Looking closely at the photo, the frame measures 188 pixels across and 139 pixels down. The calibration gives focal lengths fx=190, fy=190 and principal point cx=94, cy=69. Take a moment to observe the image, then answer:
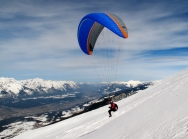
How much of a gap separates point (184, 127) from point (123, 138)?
12.0ft

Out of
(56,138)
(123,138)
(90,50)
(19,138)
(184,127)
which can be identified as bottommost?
(19,138)

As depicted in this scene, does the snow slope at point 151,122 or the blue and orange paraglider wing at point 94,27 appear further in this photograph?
the blue and orange paraglider wing at point 94,27

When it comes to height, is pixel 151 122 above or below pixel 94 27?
below

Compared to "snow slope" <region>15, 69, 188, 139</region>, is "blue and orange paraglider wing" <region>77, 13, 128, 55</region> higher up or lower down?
higher up

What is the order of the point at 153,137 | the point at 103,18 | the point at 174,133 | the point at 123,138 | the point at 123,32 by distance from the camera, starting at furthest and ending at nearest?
the point at 103,18, the point at 123,32, the point at 123,138, the point at 153,137, the point at 174,133

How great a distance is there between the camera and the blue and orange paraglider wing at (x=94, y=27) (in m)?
16.3

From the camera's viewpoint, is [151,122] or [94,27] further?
[94,27]

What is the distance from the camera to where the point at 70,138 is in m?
19.3

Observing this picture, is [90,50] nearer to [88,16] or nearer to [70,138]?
[88,16]

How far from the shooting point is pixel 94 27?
838 inches

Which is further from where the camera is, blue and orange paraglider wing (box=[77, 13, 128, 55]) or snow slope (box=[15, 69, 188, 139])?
blue and orange paraglider wing (box=[77, 13, 128, 55])

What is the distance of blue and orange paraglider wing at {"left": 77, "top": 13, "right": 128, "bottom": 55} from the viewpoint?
53.5 feet

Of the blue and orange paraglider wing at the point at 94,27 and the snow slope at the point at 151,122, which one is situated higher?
the blue and orange paraglider wing at the point at 94,27

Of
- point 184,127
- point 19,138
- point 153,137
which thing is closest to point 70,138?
point 153,137
